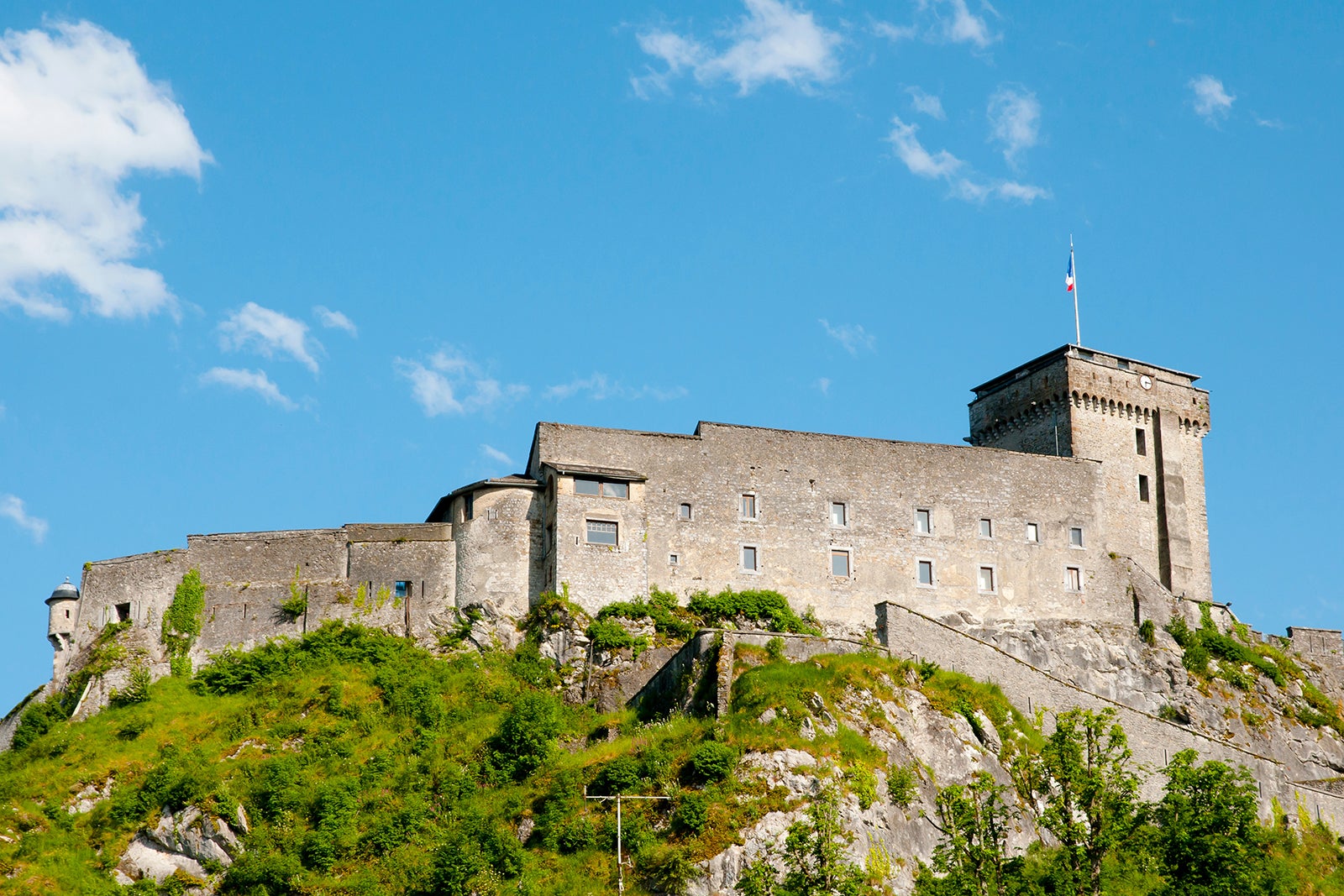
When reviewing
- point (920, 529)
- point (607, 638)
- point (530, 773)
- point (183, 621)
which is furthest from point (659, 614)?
point (183, 621)

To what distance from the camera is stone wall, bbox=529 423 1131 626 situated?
63781 mm

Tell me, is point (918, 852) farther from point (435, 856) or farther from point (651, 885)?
point (435, 856)

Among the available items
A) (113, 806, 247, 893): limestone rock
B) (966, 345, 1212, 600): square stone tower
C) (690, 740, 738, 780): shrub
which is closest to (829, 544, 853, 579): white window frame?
(966, 345, 1212, 600): square stone tower

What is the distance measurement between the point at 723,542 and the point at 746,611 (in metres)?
2.93

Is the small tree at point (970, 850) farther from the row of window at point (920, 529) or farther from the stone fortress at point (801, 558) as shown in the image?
the row of window at point (920, 529)

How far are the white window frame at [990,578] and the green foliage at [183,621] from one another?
28134 mm

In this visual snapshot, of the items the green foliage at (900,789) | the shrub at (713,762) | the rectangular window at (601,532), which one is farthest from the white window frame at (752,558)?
the shrub at (713,762)

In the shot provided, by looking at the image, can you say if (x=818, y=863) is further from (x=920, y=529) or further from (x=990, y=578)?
(x=990, y=578)

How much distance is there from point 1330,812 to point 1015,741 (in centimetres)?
1226

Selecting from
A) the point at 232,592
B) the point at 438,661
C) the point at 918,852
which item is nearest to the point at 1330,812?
the point at 918,852

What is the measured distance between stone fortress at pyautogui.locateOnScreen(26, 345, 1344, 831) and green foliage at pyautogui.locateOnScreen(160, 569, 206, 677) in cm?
36

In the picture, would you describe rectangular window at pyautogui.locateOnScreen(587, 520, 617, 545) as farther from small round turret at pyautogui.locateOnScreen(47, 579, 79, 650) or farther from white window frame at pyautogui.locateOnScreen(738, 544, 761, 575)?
small round turret at pyautogui.locateOnScreen(47, 579, 79, 650)

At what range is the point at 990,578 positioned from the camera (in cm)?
6806

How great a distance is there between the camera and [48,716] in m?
60.6
